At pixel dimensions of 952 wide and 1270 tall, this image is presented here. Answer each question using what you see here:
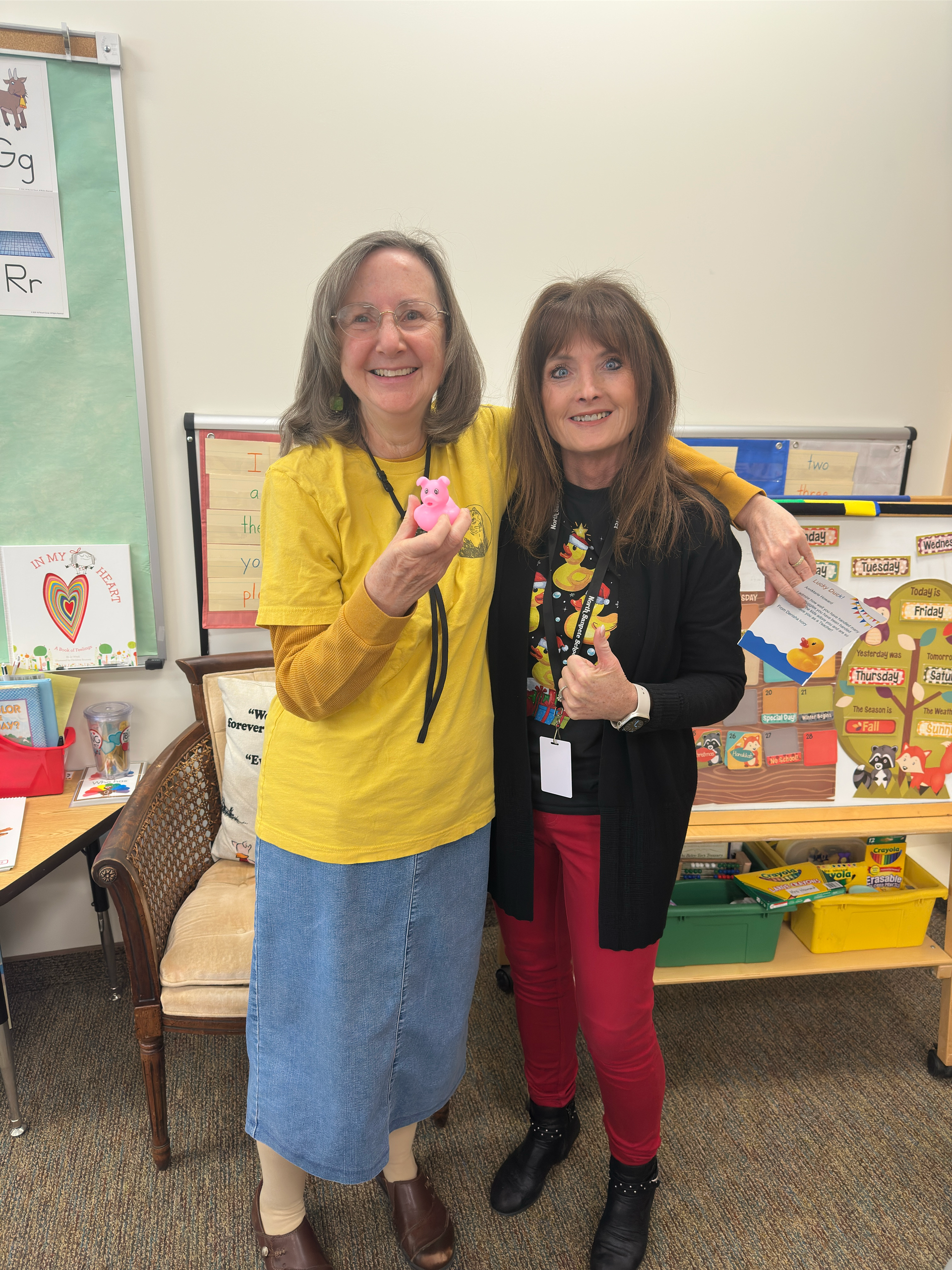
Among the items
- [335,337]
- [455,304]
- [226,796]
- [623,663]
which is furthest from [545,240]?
[226,796]

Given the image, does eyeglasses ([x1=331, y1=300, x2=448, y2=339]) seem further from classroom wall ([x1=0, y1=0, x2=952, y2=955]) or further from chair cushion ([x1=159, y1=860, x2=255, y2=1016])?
chair cushion ([x1=159, y1=860, x2=255, y2=1016])

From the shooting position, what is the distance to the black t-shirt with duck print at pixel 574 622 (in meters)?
1.24

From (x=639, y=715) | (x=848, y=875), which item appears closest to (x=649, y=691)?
(x=639, y=715)

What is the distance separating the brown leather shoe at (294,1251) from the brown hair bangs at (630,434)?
1.30 m

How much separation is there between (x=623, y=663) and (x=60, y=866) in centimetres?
189

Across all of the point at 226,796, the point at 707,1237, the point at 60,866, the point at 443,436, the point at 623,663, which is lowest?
the point at 707,1237

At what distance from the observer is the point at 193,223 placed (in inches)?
76.7

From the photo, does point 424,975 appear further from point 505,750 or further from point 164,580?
point 164,580

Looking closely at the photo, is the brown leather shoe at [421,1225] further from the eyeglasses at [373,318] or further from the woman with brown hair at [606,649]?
the eyeglasses at [373,318]

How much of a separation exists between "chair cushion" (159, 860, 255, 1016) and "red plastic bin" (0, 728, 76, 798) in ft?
1.89

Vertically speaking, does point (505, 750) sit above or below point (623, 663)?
below

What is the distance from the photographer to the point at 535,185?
6.88 feet

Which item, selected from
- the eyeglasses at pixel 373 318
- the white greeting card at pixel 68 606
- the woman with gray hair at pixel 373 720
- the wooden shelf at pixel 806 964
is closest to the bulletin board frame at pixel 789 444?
the woman with gray hair at pixel 373 720

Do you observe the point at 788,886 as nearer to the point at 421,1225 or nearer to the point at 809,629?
the point at 809,629
